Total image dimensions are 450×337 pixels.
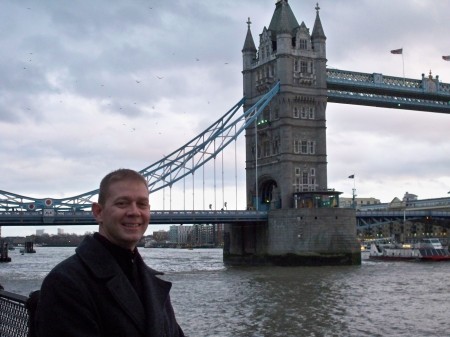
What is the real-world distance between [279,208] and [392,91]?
1635 centimetres

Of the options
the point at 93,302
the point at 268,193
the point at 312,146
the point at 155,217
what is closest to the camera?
the point at 93,302

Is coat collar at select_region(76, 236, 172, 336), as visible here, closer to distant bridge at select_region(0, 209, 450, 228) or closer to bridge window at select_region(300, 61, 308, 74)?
distant bridge at select_region(0, 209, 450, 228)

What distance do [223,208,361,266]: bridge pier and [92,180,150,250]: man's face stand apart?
4531 cm

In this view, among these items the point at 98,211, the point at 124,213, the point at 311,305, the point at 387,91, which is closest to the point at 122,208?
the point at 124,213

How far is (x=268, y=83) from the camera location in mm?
55219

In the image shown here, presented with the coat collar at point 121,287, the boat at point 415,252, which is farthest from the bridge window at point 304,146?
the coat collar at point 121,287

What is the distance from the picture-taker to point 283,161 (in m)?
53.1

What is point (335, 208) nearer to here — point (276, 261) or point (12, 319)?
point (276, 261)

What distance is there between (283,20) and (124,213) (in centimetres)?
5390

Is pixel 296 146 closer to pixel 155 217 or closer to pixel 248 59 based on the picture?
pixel 248 59

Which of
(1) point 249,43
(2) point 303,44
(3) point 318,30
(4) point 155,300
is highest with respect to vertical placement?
(3) point 318,30

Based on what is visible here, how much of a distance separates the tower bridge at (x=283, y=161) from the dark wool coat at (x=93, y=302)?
146 ft

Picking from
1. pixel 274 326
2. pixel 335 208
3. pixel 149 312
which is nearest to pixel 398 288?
pixel 274 326

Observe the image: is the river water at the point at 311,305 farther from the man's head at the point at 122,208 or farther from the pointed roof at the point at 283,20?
the pointed roof at the point at 283,20
